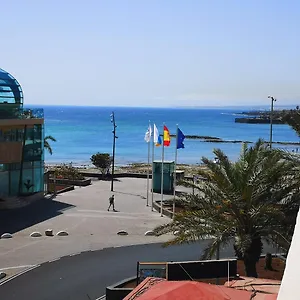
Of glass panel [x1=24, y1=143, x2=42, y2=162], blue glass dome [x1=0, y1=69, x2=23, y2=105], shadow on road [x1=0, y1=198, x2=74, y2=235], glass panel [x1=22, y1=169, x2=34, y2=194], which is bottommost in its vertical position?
shadow on road [x1=0, y1=198, x2=74, y2=235]

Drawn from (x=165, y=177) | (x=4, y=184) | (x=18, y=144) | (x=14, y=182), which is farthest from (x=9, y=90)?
(x=165, y=177)

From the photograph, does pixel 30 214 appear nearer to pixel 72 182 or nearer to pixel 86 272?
pixel 86 272

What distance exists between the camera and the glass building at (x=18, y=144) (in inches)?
1136

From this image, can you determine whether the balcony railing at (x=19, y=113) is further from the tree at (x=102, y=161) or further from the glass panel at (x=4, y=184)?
the tree at (x=102, y=161)

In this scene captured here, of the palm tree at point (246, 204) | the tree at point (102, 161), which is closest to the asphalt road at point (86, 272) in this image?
the palm tree at point (246, 204)

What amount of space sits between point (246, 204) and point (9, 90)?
2110 centimetres

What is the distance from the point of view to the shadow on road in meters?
23.7

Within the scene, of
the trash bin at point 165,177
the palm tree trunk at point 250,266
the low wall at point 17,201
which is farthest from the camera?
the trash bin at point 165,177

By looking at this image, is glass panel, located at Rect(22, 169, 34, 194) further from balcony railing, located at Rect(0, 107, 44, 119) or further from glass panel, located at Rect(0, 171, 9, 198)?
balcony railing, located at Rect(0, 107, 44, 119)

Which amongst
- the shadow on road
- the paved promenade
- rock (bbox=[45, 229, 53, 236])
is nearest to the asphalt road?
the paved promenade

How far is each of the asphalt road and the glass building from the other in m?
11.9

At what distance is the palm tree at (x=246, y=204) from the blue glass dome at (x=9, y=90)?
1878 cm

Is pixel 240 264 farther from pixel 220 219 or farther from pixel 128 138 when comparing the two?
pixel 128 138

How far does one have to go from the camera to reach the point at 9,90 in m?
30.7
